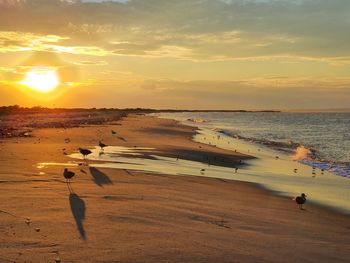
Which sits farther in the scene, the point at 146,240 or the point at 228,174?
the point at 228,174

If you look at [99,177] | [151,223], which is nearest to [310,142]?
[99,177]

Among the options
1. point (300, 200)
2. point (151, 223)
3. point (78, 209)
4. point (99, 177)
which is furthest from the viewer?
point (99, 177)

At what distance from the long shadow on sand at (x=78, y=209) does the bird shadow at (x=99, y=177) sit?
96.4 inches

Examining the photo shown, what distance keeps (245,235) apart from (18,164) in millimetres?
11551

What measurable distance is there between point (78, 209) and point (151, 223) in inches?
77.9

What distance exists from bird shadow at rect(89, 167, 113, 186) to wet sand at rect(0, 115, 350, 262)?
34 millimetres

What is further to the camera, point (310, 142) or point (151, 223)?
point (310, 142)

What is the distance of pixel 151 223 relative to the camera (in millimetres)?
10188

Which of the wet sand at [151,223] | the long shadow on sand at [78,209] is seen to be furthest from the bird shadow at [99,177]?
the long shadow on sand at [78,209]

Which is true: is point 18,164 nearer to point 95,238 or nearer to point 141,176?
point 141,176

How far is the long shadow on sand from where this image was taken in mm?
9297

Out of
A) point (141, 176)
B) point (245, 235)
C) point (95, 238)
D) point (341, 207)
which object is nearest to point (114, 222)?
point (95, 238)

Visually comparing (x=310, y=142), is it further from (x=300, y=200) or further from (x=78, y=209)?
(x=78, y=209)

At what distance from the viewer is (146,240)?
29.0 ft
